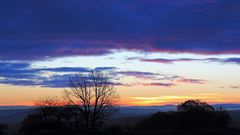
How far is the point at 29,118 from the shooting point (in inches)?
3334

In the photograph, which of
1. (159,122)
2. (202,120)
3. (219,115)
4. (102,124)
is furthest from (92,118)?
(219,115)

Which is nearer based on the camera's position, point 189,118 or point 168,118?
point 189,118

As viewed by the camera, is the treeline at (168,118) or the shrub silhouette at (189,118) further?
the shrub silhouette at (189,118)

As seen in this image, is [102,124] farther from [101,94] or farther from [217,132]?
[217,132]

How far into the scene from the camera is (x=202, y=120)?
8288 centimetres

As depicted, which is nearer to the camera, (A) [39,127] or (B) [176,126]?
(A) [39,127]

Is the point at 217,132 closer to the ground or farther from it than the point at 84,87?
closer to the ground

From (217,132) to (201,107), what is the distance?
26871 millimetres

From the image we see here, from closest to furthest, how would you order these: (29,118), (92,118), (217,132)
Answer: (217,132)
(92,118)
(29,118)

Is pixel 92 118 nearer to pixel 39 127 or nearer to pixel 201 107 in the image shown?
pixel 39 127

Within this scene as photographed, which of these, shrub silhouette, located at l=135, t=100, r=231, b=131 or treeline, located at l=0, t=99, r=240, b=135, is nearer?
treeline, located at l=0, t=99, r=240, b=135

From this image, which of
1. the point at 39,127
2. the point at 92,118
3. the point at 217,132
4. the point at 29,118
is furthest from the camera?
the point at 29,118

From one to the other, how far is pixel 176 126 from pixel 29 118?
27.2 meters

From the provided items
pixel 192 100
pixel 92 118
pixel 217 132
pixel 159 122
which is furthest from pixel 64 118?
pixel 217 132
